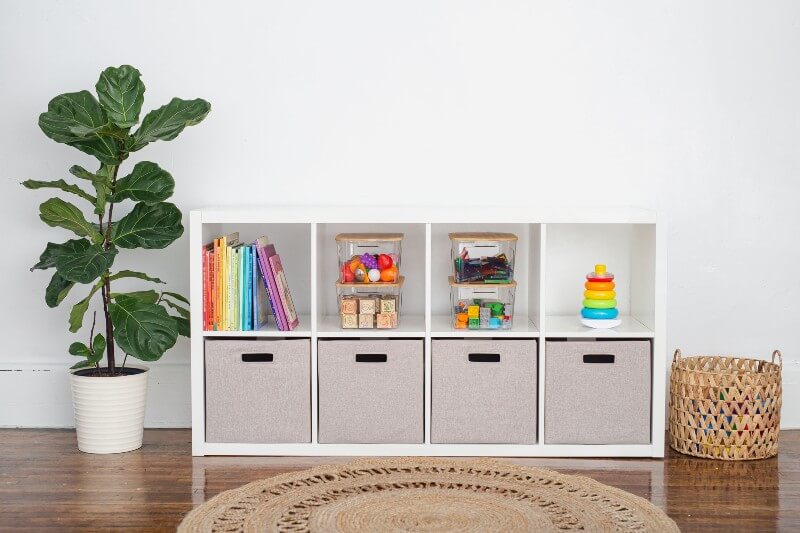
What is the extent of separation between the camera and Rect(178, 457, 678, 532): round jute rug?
8.59 ft

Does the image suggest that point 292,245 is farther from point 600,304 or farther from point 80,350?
point 600,304

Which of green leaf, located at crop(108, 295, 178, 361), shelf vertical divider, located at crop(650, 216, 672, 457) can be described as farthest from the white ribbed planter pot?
shelf vertical divider, located at crop(650, 216, 672, 457)

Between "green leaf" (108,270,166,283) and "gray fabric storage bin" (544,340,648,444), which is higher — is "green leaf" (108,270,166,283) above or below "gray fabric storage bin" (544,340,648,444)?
above

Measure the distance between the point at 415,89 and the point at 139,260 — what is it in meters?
1.16

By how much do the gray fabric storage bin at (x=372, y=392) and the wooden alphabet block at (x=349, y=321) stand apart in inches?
2.6

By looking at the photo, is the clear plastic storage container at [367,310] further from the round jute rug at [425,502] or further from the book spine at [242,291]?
the round jute rug at [425,502]

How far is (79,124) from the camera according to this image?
10.7 ft

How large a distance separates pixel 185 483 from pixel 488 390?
977 millimetres

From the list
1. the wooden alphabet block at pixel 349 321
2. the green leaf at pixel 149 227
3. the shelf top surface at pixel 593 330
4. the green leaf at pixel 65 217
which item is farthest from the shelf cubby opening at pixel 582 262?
the green leaf at pixel 65 217

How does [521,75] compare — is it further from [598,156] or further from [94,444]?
[94,444]

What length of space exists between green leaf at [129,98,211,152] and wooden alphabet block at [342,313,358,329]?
77 cm

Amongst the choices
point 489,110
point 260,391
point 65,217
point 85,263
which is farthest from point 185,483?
point 489,110

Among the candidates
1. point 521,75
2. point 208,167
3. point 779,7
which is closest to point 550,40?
point 521,75

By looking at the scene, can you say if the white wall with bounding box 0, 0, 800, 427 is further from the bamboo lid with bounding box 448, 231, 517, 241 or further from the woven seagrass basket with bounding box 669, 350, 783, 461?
the woven seagrass basket with bounding box 669, 350, 783, 461
